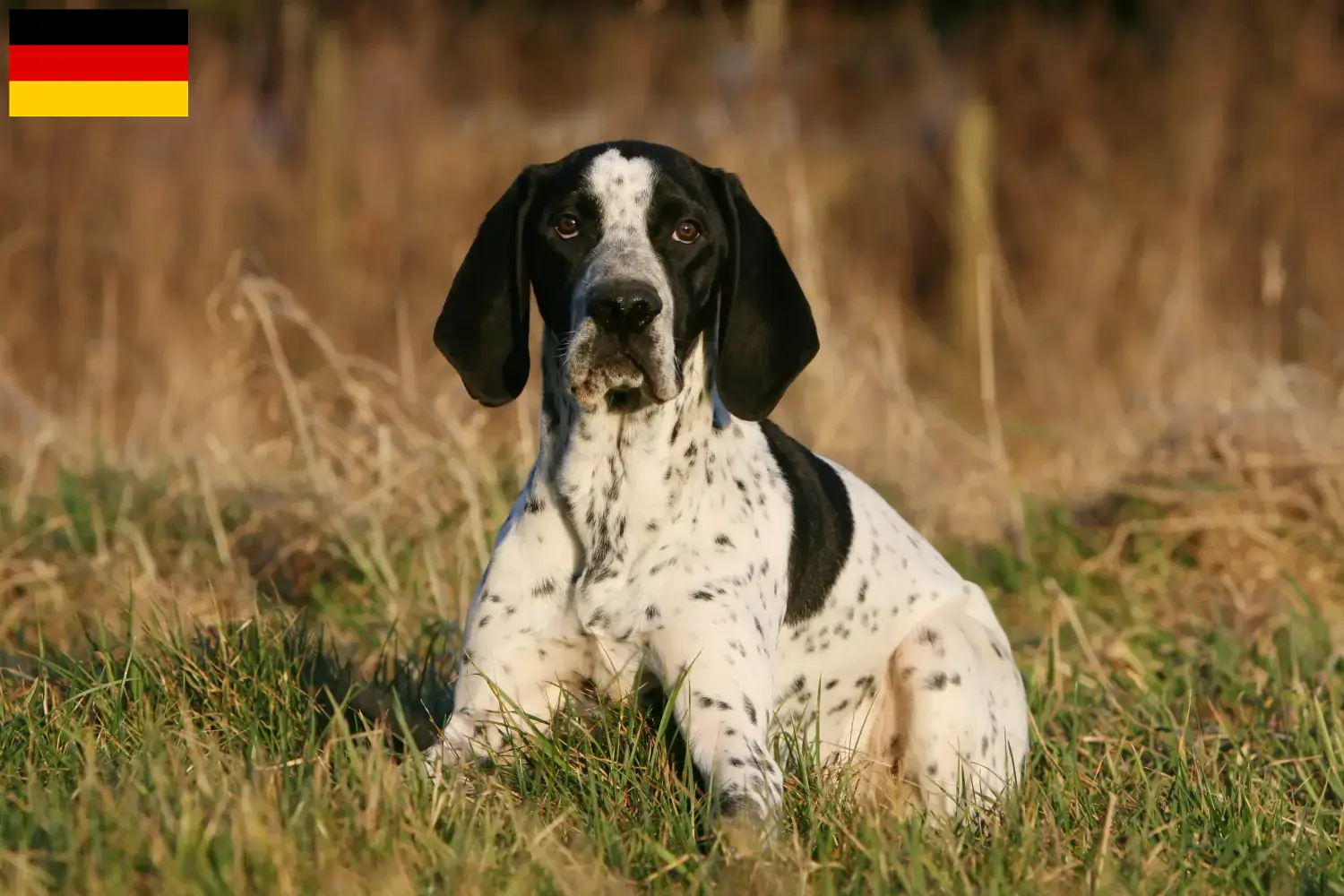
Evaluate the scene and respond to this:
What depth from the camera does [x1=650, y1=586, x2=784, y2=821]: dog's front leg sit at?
135 inches

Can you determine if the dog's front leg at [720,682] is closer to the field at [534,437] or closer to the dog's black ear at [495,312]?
the field at [534,437]

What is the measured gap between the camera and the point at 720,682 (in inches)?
140

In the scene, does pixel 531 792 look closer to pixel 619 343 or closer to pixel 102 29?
pixel 619 343

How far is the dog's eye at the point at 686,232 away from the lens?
12.3ft

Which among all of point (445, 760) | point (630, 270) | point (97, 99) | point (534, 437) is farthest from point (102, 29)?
point (445, 760)

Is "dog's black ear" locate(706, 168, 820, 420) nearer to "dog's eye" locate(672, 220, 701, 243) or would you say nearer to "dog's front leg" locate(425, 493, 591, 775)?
"dog's eye" locate(672, 220, 701, 243)

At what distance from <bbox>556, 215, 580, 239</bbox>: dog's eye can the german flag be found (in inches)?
160

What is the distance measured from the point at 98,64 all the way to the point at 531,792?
198 inches

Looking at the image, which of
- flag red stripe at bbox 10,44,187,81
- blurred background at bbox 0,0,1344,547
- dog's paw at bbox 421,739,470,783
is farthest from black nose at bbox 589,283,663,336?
flag red stripe at bbox 10,44,187,81

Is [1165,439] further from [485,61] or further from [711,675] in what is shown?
[485,61]

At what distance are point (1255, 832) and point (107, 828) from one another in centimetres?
212

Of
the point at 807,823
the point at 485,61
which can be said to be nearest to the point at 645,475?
the point at 807,823

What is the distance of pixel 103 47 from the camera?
23.6 ft

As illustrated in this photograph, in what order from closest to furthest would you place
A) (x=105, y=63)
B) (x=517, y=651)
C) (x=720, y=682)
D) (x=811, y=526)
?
1. (x=720, y=682)
2. (x=517, y=651)
3. (x=811, y=526)
4. (x=105, y=63)
